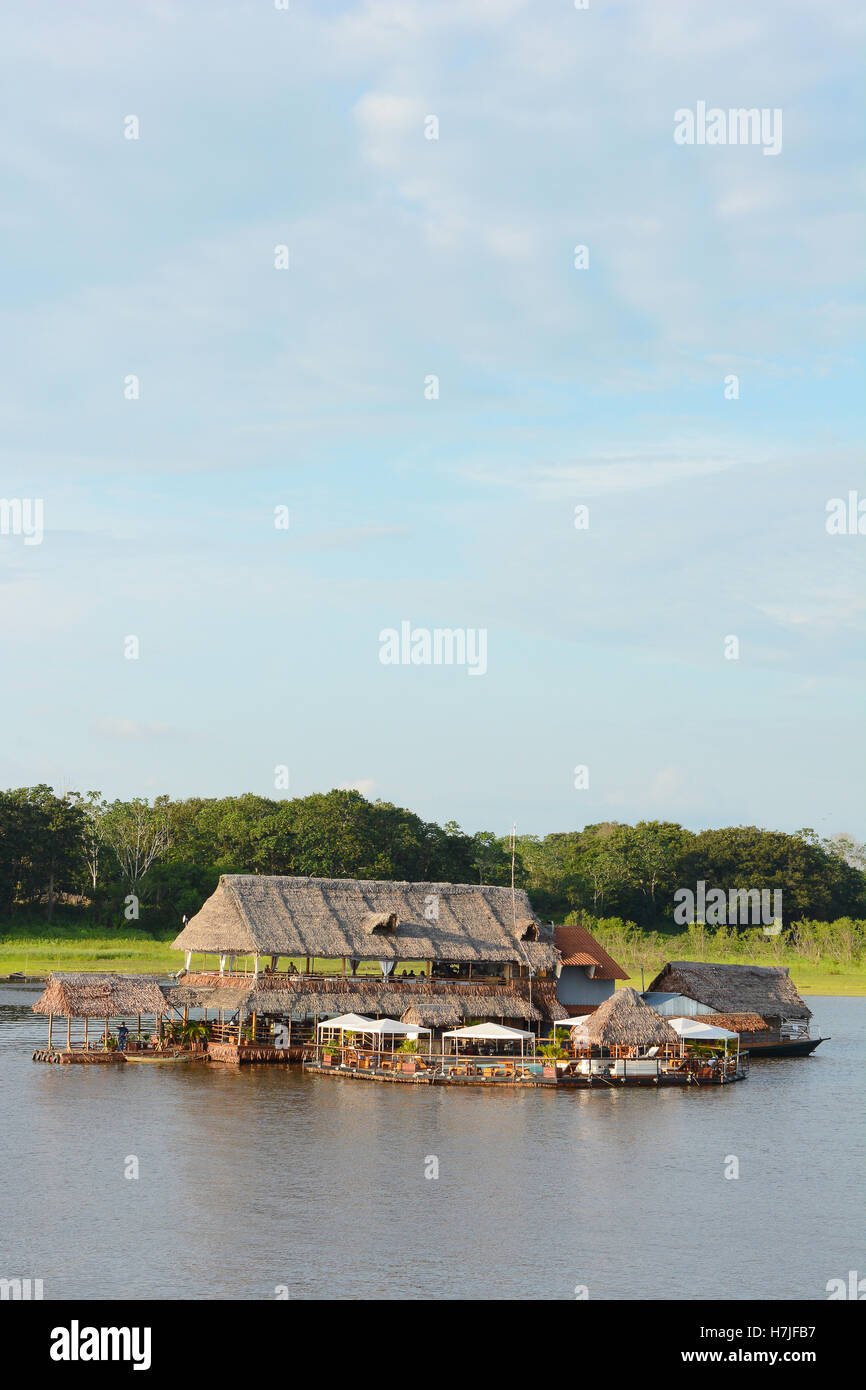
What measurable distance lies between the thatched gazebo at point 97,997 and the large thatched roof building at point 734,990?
78.6 ft

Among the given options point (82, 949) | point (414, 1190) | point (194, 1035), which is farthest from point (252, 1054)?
point (82, 949)

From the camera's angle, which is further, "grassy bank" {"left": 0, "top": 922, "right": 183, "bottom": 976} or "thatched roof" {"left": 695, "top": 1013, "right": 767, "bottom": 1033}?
"grassy bank" {"left": 0, "top": 922, "right": 183, "bottom": 976}

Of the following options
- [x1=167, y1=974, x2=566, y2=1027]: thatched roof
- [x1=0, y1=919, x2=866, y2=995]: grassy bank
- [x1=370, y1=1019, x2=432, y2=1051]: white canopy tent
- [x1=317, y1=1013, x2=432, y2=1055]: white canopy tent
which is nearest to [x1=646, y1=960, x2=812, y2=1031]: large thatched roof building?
[x1=167, y1=974, x2=566, y2=1027]: thatched roof

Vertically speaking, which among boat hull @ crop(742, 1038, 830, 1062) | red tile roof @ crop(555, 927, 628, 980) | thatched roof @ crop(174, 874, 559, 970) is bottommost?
boat hull @ crop(742, 1038, 830, 1062)

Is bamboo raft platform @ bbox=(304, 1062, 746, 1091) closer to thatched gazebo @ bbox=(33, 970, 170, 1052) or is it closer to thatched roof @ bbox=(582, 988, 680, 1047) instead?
thatched roof @ bbox=(582, 988, 680, 1047)

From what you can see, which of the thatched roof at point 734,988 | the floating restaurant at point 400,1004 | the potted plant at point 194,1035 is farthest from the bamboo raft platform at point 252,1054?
the thatched roof at point 734,988

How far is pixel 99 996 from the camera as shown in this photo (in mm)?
50469

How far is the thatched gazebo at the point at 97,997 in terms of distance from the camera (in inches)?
1957

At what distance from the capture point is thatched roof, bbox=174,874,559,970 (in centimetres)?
5362

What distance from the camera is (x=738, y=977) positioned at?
65.6m

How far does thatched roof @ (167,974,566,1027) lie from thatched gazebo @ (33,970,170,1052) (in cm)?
115

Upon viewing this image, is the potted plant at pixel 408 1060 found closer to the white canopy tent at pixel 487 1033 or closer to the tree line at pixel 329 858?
the white canopy tent at pixel 487 1033
